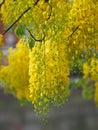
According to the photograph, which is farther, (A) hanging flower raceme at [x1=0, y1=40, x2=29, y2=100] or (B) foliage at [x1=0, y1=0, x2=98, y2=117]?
(A) hanging flower raceme at [x1=0, y1=40, x2=29, y2=100]

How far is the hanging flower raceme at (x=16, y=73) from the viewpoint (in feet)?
27.8

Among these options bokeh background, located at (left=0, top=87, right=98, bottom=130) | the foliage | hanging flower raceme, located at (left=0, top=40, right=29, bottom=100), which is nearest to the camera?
the foliage

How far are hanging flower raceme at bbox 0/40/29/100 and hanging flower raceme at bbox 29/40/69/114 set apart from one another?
2819mm

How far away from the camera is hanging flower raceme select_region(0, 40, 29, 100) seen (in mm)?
8461

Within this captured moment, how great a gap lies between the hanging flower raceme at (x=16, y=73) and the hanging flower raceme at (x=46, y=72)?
2.82 metres

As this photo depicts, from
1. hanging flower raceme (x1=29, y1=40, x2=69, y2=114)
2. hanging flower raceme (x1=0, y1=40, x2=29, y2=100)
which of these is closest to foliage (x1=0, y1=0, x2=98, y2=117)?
hanging flower raceme (x1=29, y1=40, x2=69, y2=114)

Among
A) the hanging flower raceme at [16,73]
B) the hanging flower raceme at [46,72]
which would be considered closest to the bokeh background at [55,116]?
the hanging flower raceme at [16,73]

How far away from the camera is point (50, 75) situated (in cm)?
514

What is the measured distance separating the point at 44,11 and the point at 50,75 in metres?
0.58

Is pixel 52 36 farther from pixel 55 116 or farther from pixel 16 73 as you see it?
pixel 55 116

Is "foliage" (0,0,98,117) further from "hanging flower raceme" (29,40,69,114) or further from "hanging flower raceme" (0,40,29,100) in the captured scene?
"hanging flower raceme" (0,40,29,100)

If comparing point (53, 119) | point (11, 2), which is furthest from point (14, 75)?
point (53, 119)

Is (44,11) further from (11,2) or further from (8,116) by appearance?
(8,116)

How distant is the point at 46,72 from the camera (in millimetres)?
5117
